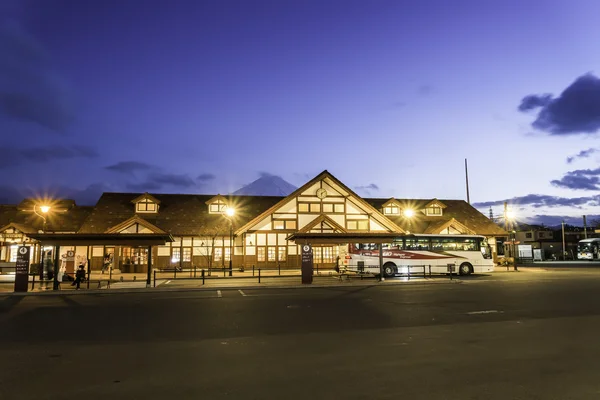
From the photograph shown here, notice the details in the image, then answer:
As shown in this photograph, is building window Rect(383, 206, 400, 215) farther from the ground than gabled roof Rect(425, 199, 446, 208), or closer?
closer

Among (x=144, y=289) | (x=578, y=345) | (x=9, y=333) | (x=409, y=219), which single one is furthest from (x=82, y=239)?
(x=409, y=219)

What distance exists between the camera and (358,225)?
4194 cm

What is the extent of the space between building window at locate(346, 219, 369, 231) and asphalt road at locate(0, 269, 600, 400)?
26244 millimetres

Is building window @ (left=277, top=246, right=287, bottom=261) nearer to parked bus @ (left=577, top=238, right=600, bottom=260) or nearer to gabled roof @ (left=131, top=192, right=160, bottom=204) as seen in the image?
gabled roof @ (left=131, top=192, right=160, bottom=204)

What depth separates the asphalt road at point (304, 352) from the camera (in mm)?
6191

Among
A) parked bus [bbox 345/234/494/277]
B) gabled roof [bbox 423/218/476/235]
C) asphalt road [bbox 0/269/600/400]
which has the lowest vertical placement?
asphalt road [bbox 0/269/600/400]

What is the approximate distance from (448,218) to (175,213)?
94.7ft

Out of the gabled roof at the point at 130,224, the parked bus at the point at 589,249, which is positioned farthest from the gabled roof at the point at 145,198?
the parked bus at the point at 589,249

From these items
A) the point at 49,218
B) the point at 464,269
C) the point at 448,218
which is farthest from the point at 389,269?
the point at 49,218

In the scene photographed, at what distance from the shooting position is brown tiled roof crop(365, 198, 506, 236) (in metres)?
46.8

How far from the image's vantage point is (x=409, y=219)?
156ft

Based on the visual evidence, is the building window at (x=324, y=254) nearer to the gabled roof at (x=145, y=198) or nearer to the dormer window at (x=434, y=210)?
the dormer window at (x=434, y=210)

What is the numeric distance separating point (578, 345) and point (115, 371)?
28.3ft

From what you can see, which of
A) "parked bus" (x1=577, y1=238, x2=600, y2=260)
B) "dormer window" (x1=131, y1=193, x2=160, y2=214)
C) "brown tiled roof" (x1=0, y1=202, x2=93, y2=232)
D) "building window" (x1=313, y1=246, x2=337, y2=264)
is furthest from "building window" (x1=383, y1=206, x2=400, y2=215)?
"parked bus" (x1=577, y1=238, x2=600, y2=260)
